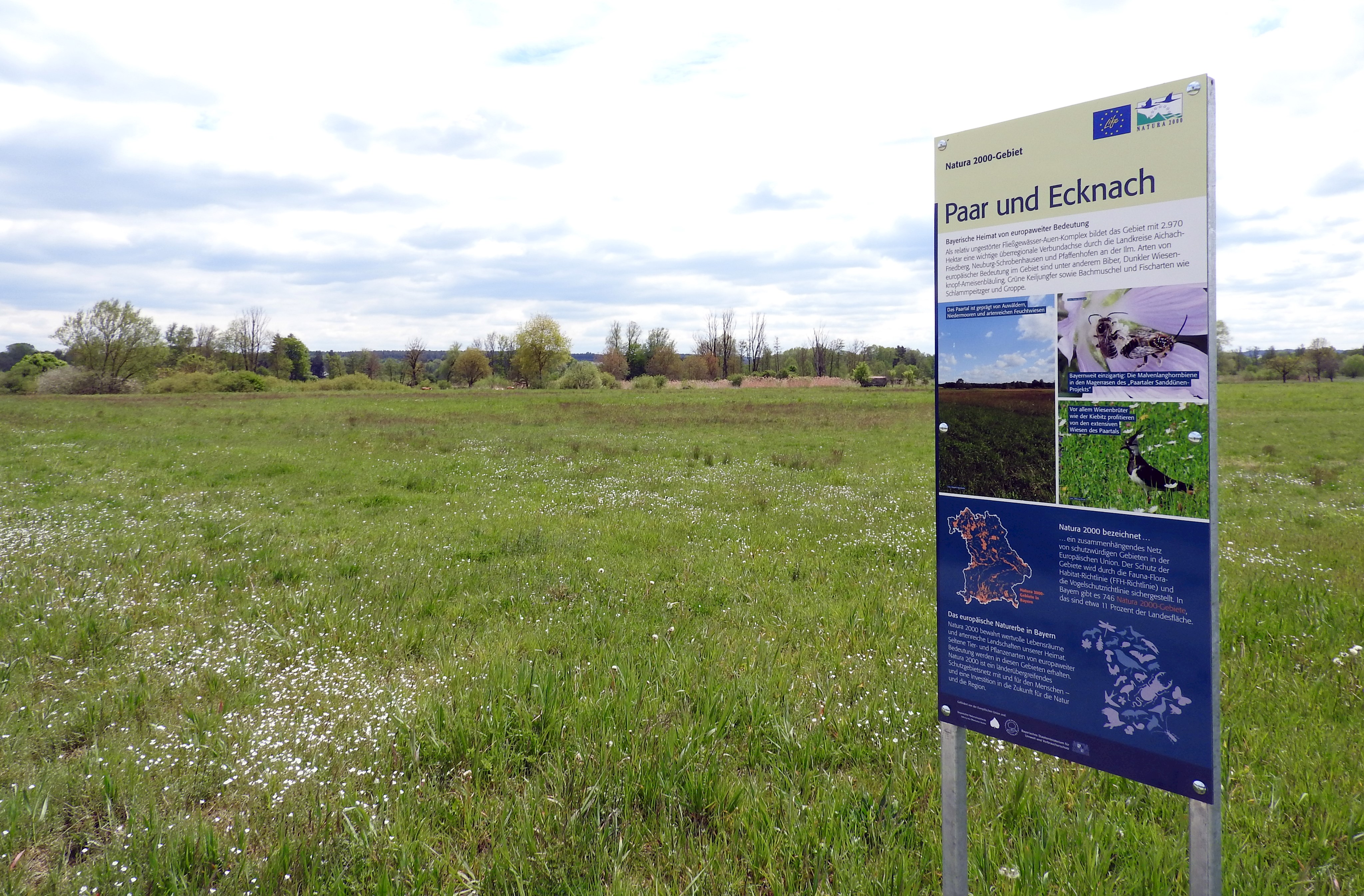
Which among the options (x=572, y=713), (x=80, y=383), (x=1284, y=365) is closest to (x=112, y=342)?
(x=80, y=383)

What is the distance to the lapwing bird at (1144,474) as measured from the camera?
289 centimetres

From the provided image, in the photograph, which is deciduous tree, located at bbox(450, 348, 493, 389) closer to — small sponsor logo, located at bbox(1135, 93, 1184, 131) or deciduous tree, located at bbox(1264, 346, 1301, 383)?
deciduous tree, located at bbox(1264, 346, 1301, 383)

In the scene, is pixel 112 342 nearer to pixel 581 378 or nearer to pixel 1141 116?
pixel 581 378

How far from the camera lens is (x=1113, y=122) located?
9.87 ft

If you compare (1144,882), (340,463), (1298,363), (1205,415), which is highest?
(1298,363)

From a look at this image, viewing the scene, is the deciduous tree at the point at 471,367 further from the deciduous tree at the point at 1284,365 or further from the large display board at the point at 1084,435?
the large display board at the point at 1084,435

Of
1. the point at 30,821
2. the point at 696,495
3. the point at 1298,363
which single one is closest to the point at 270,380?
the point at 696,495

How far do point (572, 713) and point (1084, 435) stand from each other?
3872 mm

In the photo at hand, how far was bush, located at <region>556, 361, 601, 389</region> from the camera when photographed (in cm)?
8675

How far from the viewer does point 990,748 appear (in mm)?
5055

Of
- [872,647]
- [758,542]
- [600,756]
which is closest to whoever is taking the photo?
[600,756]

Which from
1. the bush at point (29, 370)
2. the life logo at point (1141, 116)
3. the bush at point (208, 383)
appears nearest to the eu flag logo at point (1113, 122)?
the life logo at point (1141, 116)

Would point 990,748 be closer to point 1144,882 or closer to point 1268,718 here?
A: point 1144,882

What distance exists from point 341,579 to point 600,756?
19.0 feet
